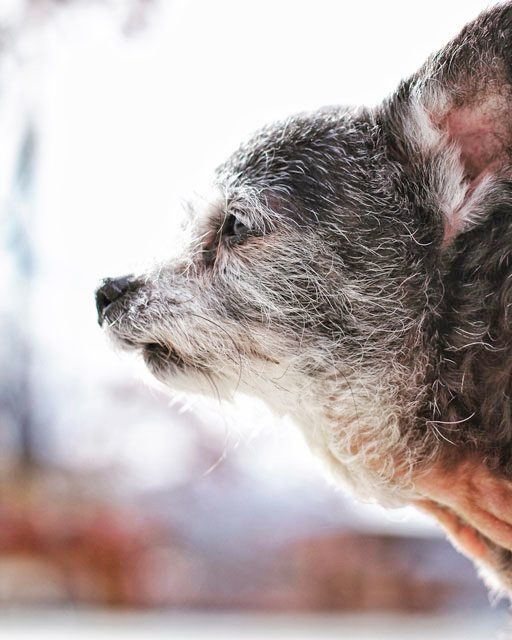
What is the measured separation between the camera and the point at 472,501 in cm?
169

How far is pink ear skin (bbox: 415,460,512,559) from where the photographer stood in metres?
1.63

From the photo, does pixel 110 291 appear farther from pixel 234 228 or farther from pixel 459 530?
pixel 459 530

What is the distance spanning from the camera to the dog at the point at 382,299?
1623 mm

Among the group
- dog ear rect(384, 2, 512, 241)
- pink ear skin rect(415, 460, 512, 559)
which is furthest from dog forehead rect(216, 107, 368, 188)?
pink ear skin rect(415, 460, 512, 559)

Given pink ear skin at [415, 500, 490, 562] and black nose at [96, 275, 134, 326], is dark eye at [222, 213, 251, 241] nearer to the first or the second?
black nose at [96, 275, 134, 326]

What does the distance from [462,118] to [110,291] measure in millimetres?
879

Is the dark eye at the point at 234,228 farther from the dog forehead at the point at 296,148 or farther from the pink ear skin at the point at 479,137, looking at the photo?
the pink ear skin at the point at 479,137

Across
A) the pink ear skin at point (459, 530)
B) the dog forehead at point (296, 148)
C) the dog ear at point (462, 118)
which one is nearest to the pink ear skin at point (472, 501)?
the pink ear skin at point (459, 530)

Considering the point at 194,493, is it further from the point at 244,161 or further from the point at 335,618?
the point at 244,161

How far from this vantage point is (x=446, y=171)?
1.69m

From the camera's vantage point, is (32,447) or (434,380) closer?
(434,380)

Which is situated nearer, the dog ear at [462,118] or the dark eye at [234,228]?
the dog ear at [462,118]

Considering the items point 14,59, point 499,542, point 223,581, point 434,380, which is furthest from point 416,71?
point 223,581

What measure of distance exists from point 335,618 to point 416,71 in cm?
410
